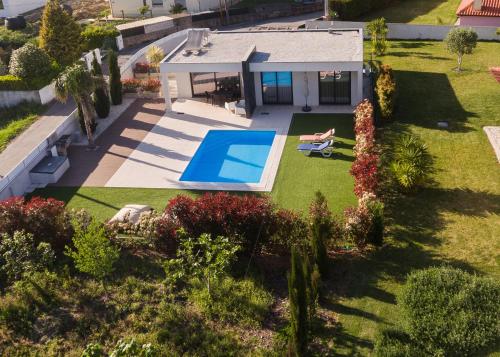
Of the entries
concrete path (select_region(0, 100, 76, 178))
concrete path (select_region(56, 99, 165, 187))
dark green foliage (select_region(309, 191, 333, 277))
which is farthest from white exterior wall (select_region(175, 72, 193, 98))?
dark green foliage (select_region(309, 191, 333, 277))

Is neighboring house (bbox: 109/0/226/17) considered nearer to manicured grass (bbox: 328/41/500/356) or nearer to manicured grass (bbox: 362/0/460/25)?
manicured grass (bbox: 362/0/460/25)

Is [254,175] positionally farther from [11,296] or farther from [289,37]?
[289,37]

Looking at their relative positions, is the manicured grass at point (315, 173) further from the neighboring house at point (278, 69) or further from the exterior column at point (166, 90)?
the exterior column at point (166, 90)

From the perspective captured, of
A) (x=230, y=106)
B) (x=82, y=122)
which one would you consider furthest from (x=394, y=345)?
(x=82, y=122)

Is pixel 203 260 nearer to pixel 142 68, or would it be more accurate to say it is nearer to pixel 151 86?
pixel 151 86

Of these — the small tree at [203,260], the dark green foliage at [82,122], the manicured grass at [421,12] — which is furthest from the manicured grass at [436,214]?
the manicured grass at [421,12]

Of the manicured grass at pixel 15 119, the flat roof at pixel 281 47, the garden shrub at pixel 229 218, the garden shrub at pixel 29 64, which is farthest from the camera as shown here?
the garden shrub at pixel 29 64
